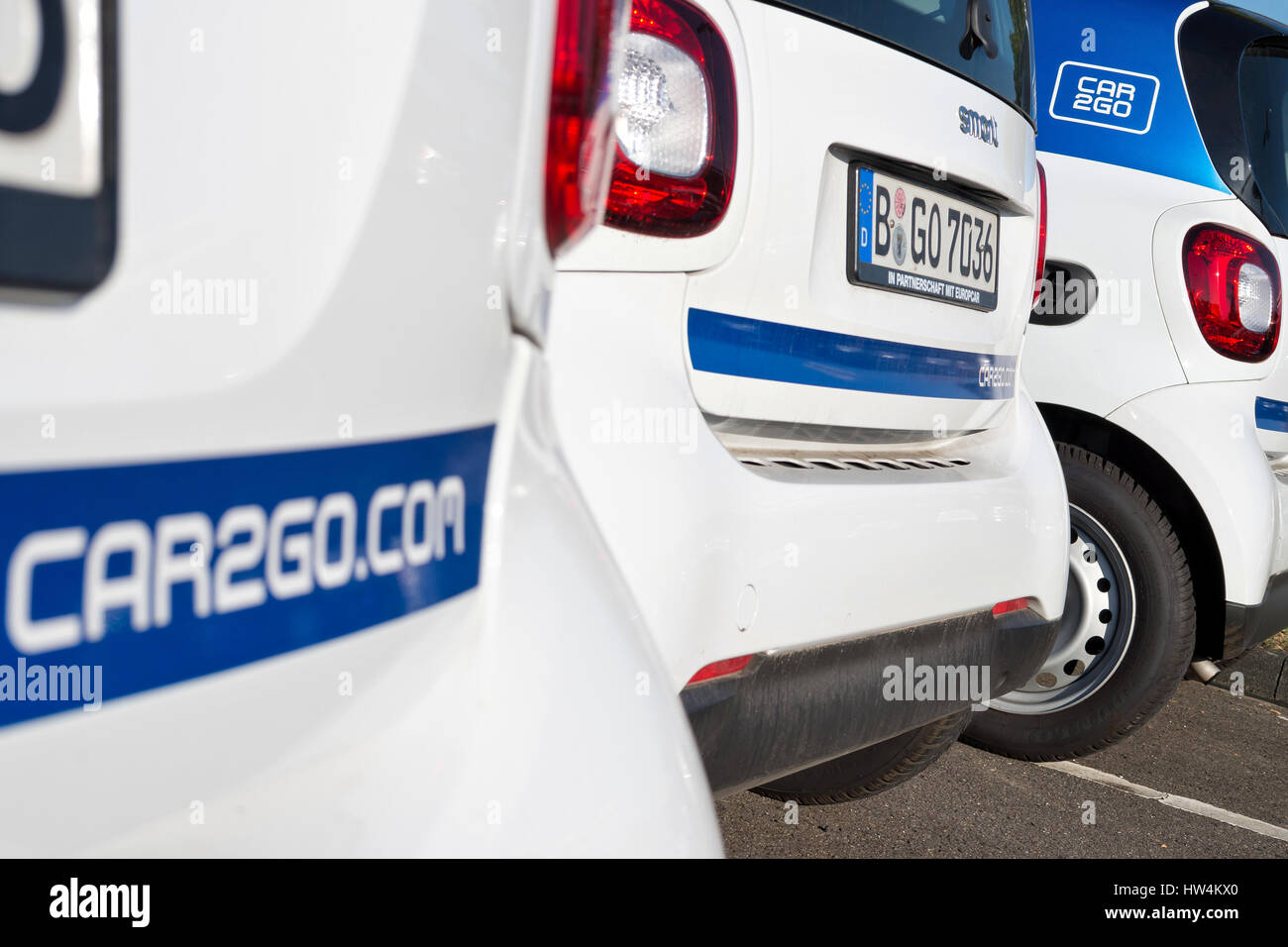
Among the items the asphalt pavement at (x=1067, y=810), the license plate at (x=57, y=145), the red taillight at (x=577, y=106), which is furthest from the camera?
the asphalt pavement at (x=1067, y=810)

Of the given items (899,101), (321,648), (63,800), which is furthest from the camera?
(899,101)

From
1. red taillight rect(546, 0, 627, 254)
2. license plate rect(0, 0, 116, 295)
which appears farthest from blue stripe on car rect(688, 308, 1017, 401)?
Result: license plate rect(0, 0, 116, 295)

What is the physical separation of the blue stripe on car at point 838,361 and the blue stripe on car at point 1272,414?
141cm

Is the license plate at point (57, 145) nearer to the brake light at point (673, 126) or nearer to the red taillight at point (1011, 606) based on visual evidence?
the brake light at point (673, 126)

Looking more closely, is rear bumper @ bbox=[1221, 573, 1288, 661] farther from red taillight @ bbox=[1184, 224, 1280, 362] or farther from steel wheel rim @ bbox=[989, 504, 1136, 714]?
red taillight @ bbox=[1184, 224, 1280, 362]

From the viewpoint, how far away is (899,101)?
1.82m

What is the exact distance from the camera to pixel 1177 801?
10.5 ft

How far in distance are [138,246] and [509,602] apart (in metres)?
0.33

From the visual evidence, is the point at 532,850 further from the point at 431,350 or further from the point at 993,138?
the point at 993,138

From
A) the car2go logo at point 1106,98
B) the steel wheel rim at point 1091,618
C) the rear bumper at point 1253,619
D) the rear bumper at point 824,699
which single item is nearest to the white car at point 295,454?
the rear bumper at point 824,699

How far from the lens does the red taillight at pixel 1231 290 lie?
3209 millimetres
